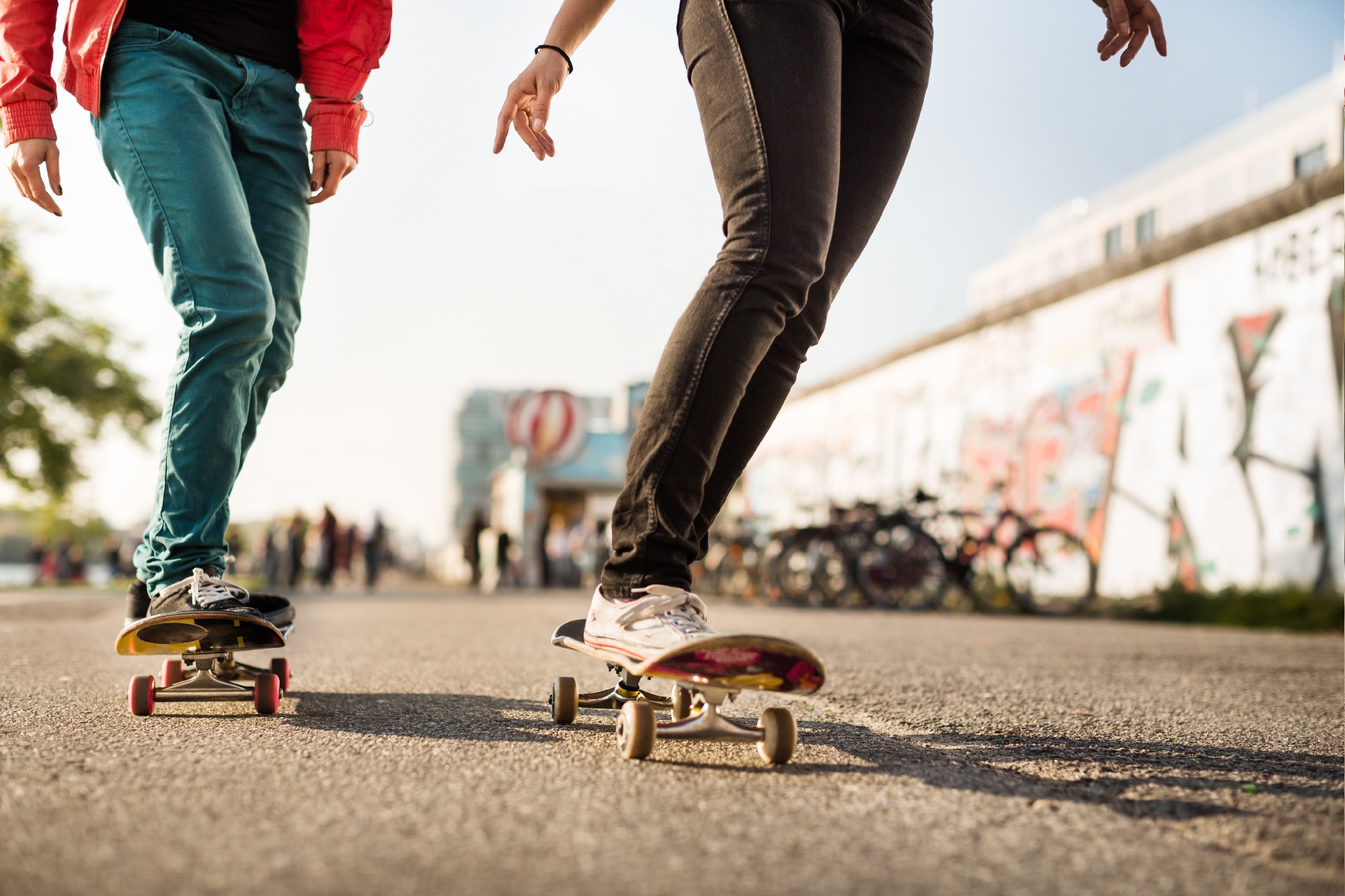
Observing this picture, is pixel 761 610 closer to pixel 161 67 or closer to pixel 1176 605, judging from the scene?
pixel 1176 605

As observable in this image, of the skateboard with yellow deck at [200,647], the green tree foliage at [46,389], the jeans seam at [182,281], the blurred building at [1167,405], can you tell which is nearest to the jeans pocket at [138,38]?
the jeans seam at [182,281]

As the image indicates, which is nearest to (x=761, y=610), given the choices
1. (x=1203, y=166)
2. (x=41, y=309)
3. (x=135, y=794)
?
(x=135, y=794)

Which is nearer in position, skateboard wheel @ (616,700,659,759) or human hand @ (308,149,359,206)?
skateboard wheel @ (616,700,659,759)

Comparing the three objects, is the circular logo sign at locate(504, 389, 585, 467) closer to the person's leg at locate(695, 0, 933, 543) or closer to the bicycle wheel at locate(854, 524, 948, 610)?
the bicycle wheel at locate(854, 524, 948, 610)

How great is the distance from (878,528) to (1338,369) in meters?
4.21

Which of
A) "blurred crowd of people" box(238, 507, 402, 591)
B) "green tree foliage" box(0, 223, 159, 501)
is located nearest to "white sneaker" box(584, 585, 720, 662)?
"blurred crowd of people" box(238, 507, 402, 591)

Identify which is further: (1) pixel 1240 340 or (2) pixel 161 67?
(1) pixel 1240 340

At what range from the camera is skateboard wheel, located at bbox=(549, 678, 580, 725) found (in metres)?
2.06

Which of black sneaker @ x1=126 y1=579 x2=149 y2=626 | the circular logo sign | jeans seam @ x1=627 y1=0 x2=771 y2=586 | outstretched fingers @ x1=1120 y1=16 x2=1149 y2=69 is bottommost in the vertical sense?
black sneaker @ x1=126 y1=579 x2=149 y2=626

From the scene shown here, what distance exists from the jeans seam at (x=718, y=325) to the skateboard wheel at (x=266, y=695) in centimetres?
85

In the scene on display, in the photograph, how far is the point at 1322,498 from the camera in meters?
8.68

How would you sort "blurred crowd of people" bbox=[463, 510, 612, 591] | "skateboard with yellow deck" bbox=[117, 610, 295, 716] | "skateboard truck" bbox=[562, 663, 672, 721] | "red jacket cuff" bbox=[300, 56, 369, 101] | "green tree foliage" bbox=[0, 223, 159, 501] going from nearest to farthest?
1. "skateboard with yellow deck" bbox=[117, 610, 295, 716]
2. "skateboard truck" bbox=[562, 663, 672, 721]
3. "red jacket cuff" bbox=[300, 56, 369, 101]
4. "blurred crowd of people" bbox=[463, 510, 612, 591]
5. "green tree foliage" bbox=[0, 223, 159, 501]

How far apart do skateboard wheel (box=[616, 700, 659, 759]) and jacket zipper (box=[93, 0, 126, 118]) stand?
1.86 m

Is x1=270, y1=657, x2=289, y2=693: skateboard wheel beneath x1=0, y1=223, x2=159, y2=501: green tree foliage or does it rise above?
beneath
